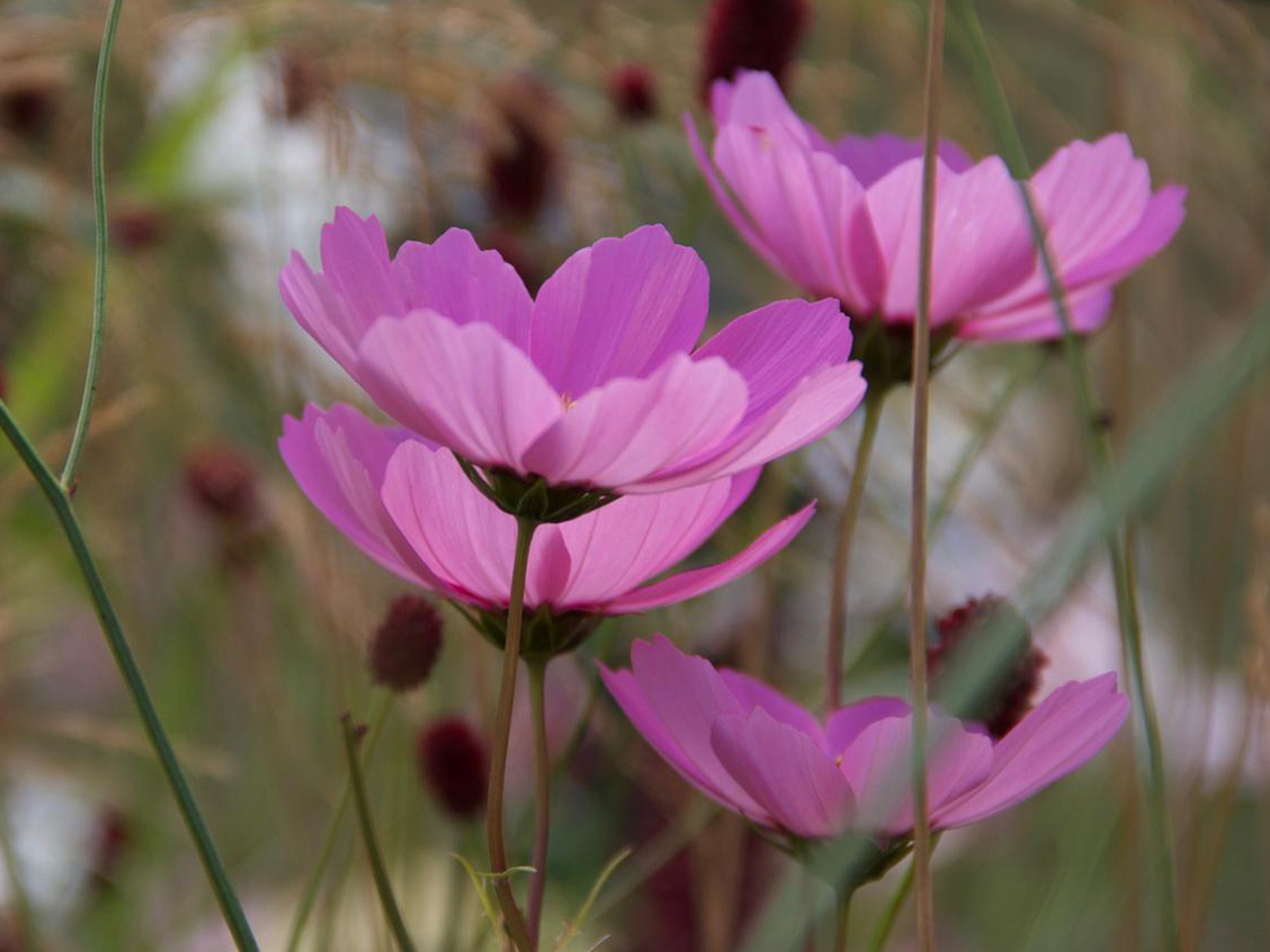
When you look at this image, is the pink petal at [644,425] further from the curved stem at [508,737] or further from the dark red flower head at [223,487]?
the dark red flower head at [223,487]

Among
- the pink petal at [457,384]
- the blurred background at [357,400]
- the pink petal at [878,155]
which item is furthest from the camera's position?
the blurred background at [357,400]

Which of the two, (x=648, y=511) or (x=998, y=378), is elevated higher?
(x=648, y=511)

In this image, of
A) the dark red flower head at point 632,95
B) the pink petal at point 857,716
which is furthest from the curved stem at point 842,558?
the dark red flower head at point 632,95

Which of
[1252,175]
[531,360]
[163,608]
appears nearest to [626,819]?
[163,608]

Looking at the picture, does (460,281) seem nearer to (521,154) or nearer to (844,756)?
(844,756)

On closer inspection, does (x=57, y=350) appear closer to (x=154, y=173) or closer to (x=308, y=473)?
(x=154, y=173)

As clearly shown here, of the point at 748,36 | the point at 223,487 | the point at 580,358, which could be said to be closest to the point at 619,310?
the point at 580,358
